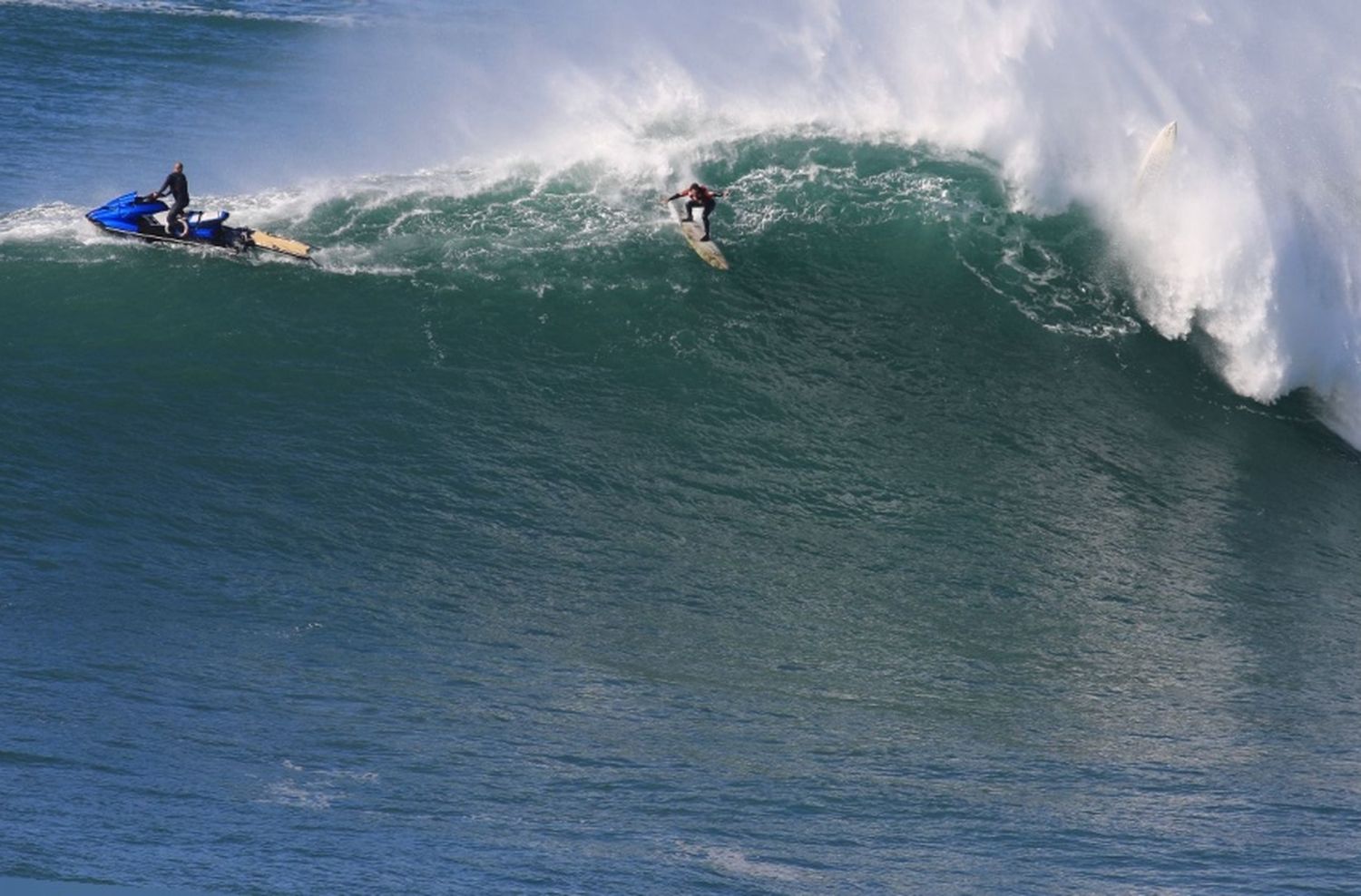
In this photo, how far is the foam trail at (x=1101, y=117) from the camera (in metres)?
24.3

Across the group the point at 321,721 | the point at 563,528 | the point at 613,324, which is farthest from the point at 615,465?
the point at 321,721

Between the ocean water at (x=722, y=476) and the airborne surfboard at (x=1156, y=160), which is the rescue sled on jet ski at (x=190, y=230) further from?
the airborne surfboard at (x=1156, y=160)

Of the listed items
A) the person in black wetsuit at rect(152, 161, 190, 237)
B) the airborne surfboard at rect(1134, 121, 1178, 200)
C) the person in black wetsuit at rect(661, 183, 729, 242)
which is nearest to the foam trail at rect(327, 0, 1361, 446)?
the airborne surfboard at rect(1134, 121, 1178, 200)

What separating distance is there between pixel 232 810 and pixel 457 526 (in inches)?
224

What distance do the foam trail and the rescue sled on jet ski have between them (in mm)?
4848

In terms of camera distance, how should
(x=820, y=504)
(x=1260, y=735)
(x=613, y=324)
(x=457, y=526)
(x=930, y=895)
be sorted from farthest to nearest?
1. (x=613, y=324)
2. (x=820, y=504)
3. (x=457, y=526)
4. (x=1260, y=735)
5. (x=930, y=895)

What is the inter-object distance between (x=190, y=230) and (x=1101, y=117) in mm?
14853

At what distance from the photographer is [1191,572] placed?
19.3m

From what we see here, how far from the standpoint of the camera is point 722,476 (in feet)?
66.5

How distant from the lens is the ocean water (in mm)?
14125

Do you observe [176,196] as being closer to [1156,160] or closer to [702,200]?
[702,200]

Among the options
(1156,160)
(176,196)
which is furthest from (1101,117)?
(176,196)

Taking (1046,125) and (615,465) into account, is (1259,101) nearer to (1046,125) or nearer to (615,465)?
(1046,125)

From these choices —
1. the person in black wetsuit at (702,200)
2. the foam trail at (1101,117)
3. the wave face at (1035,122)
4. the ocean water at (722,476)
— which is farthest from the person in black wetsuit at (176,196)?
the person in black wetsuit at (702,200)
